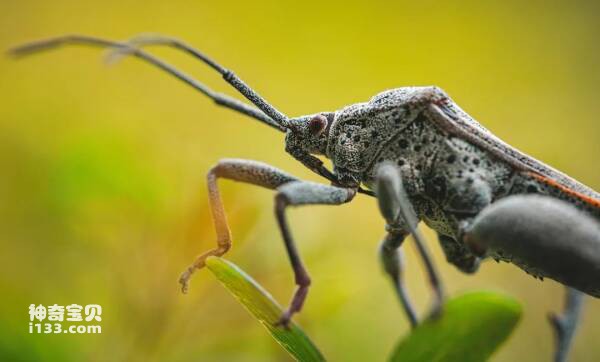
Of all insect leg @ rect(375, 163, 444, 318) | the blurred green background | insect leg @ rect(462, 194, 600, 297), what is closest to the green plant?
insect leg @ rect(375, 163, 444, 318)

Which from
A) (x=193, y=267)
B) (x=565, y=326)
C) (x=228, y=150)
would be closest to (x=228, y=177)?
(x=193, y=267)

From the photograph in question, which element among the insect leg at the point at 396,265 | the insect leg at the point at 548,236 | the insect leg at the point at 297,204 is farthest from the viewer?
the insect leg at the point at 396,265

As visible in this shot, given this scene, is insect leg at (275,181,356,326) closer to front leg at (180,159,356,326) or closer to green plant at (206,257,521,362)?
front leg at (180,159,356,326)

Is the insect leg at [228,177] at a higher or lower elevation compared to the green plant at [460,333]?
higher

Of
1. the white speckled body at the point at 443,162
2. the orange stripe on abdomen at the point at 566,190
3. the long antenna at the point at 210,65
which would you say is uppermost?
the long antenna at the point at 210,65

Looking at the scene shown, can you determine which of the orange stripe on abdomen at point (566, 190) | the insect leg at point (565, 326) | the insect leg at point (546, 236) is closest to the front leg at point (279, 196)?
the insect leg at point (546, 236)

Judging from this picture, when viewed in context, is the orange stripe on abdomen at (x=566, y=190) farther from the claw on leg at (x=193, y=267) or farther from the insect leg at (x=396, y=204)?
the claw on leg at (x=193, y=267)

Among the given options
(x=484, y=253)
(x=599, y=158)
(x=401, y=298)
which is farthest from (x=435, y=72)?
(x=484, y=253)

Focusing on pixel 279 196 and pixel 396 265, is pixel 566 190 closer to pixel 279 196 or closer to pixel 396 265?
pixel 396 265
